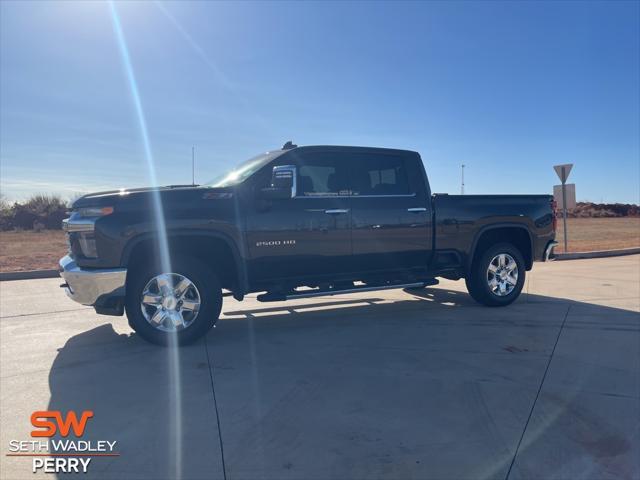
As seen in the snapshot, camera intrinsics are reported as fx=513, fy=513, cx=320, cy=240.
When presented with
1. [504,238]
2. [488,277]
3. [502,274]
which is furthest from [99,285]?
[504,238]

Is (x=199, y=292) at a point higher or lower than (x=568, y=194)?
lower

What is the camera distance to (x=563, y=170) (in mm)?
13711

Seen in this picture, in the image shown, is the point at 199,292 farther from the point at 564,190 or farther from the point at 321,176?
the point at 564,190

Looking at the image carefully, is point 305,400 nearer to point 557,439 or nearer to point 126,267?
point 557,439

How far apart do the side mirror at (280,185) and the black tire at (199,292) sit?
990 millimetres

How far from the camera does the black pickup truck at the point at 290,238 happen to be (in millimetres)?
4961

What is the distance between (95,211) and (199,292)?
1.26m

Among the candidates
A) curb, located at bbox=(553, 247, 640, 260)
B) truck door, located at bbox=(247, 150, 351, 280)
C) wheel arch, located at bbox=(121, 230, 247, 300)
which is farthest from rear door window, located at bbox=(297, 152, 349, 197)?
curb, located at bbox=(553, 247, 640, 260)

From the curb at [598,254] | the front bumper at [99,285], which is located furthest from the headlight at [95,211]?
the curb at [598,254]

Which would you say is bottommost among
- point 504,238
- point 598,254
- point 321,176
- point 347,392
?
point 347,392

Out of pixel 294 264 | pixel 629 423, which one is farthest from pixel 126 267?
pixel 629 423

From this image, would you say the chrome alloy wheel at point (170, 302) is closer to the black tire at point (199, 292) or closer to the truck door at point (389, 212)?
the black tire at point (199, 292)

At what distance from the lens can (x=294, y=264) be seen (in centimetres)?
565

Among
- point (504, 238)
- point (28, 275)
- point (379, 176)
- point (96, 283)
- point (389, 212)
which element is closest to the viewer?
point (96, 283)
